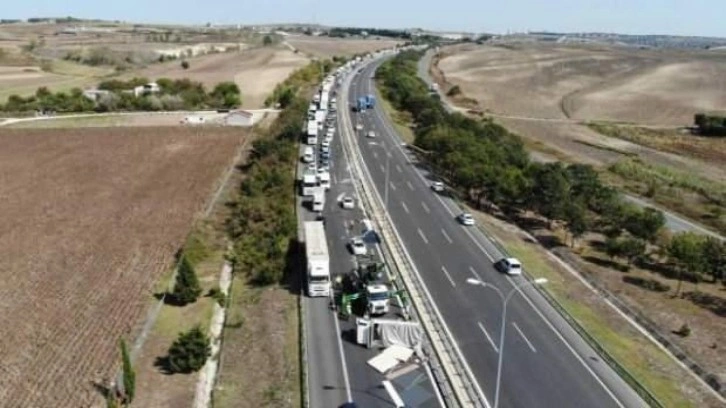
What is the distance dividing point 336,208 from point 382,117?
6565 centimetres

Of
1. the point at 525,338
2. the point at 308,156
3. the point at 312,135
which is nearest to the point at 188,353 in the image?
the point at 525,338

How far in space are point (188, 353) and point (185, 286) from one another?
34.1ft

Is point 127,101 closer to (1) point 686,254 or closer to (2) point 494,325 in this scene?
(2) point 494,325

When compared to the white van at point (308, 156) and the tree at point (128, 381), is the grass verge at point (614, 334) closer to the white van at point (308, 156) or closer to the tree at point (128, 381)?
the tree at point (128, 381)

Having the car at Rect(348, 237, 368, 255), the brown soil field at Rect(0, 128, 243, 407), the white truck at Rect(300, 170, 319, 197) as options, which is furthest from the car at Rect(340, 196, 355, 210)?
the brown soil field at Rect(0, 128, 243, 407)

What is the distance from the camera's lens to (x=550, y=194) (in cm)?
7156

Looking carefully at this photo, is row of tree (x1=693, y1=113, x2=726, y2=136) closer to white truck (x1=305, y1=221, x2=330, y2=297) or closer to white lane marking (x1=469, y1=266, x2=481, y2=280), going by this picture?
white lane marking (x1=469, y1=266, x2=481, y2=280)

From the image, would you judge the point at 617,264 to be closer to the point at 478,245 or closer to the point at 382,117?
the point at 478,245

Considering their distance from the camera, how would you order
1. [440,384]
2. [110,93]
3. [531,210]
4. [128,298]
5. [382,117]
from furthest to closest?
[110,93], [382,117], [531,210], [128,298], [440,384]

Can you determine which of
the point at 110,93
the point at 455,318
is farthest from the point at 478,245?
the point at 110,93

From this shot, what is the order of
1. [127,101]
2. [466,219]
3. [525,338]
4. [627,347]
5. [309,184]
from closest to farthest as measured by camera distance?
[627,347] < [525,338] < [466,219] < [309,184] < [127,101]

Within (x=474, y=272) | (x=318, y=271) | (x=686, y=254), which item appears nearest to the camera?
(x=318, y=271)

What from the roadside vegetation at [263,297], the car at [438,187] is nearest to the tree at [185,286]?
the roadside vegetation at [263,297]

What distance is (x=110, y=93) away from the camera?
150 meters
